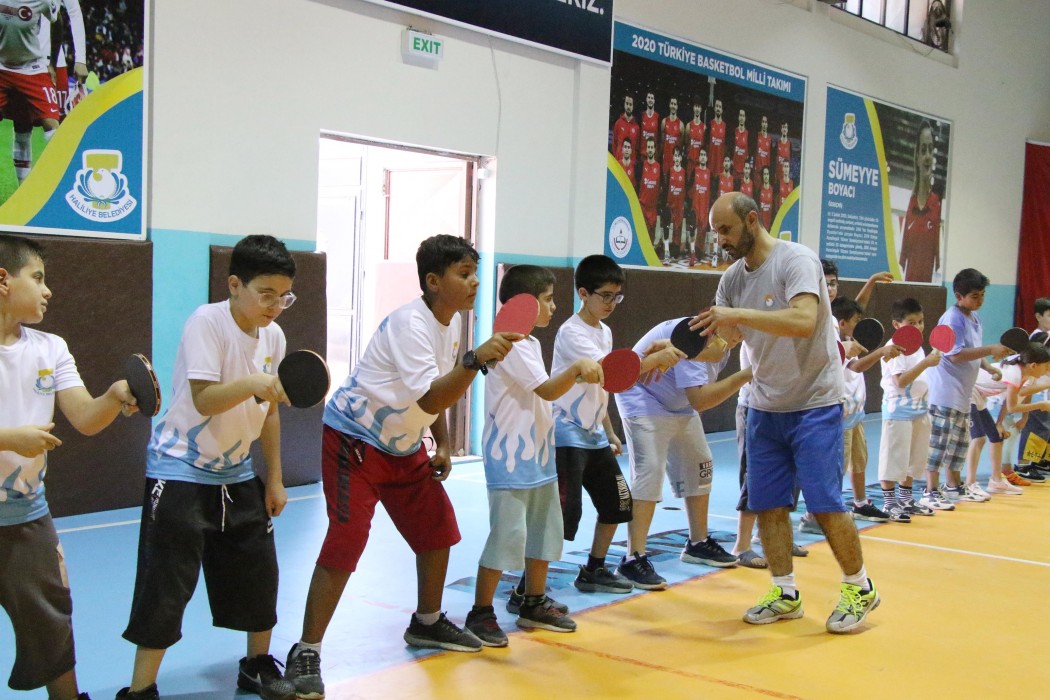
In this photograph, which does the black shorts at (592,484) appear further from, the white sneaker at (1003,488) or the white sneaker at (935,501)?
the white sneaker at (1003,488)

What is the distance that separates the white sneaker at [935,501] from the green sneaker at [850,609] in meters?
3.27

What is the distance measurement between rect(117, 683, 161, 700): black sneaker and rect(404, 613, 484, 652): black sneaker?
1133mm

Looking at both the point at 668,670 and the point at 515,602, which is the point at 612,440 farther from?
the point at 668,670

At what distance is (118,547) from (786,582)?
3.68 metres

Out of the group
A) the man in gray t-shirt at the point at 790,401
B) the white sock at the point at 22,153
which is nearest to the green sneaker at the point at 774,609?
the man in gray t-shirt at the point at 790,401

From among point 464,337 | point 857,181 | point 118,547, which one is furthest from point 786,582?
point 857,181

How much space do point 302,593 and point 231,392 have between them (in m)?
2.03

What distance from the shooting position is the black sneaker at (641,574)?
5.38m

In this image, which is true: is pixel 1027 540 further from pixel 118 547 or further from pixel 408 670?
pixel 118 547

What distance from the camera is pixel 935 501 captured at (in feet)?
26.0

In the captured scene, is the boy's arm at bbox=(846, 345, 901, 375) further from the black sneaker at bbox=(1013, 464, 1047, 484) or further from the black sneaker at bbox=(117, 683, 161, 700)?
the black sneaker at bbox=(117, 683, 161, 700)

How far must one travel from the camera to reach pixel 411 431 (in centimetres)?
397

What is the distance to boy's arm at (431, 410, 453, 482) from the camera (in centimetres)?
418

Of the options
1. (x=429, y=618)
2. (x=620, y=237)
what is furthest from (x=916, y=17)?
(x=429, y=618)
